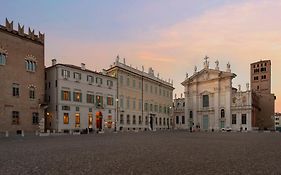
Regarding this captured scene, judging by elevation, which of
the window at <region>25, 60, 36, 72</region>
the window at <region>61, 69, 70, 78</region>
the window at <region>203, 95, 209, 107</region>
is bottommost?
the window at <region>203, 95, 209, 107</region>

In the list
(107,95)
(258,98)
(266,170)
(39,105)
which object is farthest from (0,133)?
(258,98)

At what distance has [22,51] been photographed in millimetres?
38875

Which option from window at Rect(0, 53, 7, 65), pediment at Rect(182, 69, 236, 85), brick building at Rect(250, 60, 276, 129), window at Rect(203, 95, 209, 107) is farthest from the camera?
brick building at Rect(250, 60, 276, 129)

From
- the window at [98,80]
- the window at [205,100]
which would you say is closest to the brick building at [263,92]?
the window at [205,100]

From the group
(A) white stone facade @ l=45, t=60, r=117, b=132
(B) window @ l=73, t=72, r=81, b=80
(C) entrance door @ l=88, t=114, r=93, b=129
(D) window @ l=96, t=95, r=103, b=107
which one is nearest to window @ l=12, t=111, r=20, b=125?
(A) white stone facade @ l=45, t=60, r=117, b=132

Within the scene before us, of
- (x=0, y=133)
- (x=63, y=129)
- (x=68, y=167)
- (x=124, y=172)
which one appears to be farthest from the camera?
(x=63, y=129)

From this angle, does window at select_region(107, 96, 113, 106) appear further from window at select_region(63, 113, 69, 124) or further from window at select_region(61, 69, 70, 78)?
window at select_region(61, 69, 70, 78)

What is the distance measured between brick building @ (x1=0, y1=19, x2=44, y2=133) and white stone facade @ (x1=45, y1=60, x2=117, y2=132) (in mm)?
2907

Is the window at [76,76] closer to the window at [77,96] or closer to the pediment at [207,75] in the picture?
the window at [77,96]

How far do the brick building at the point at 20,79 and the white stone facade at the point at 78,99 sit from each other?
291 centimetres

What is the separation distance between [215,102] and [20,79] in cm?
5617

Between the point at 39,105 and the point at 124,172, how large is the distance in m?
36.3

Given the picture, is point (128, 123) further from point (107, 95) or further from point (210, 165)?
point (210, 165)

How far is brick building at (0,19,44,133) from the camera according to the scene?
36.1 meters
